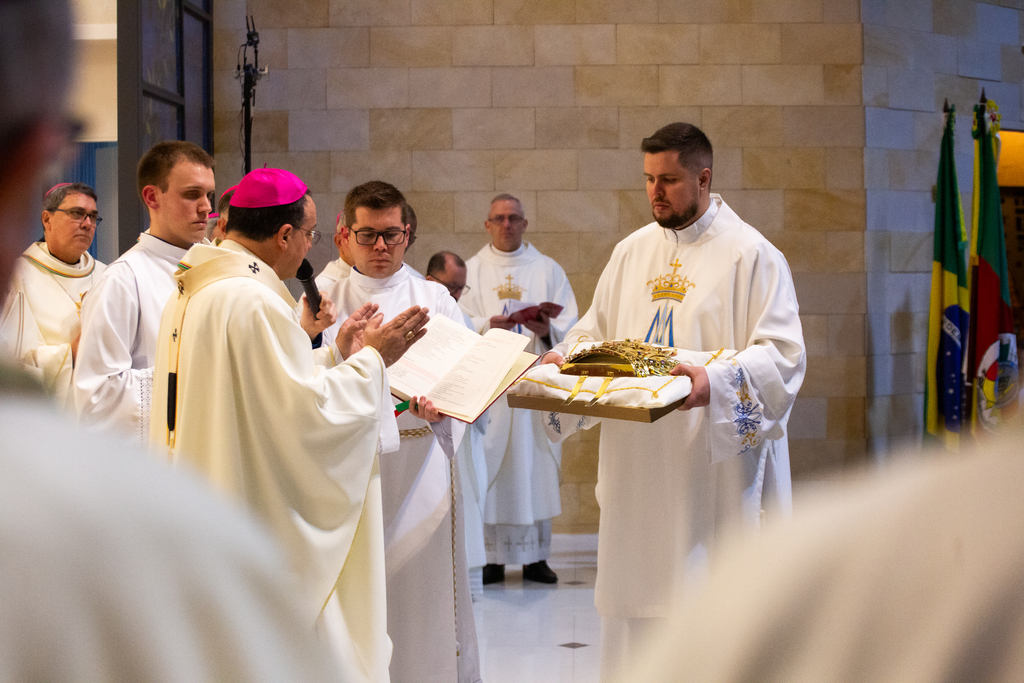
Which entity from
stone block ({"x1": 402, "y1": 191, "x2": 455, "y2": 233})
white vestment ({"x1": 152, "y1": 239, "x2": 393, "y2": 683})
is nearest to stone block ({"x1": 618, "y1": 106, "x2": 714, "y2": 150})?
stone block ({"x1": 402, "y1": 191, "x2": 455, "y2": 233})

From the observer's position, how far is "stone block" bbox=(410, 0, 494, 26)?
8.09m

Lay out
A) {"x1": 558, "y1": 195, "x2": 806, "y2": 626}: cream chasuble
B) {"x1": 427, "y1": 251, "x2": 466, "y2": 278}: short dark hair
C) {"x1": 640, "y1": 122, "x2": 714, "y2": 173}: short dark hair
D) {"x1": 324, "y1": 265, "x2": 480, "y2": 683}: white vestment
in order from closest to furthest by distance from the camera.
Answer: {"x1": 558, "y1": 195, "x2": 806, "y2": 626}: cream chasuble < {"x1": 640, "y1": 122, "x2": 714, "y2": 173}: short dark hair < {"x1": 324, "y1": 265, "x2": 480, "y2": 683}: white vestment < {"x1": 427, "y1": 251, "x2": 466, "y2": 278}: short dark hair

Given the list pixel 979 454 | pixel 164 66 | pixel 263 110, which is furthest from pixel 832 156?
pixel 979 454

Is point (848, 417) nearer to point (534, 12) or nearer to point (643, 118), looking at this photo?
point (643, 118)

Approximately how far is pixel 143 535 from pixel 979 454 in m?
0.45

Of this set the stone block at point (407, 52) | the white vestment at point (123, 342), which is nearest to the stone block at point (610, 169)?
the stone block at point (407, 52)

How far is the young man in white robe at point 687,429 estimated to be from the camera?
3.86 metres

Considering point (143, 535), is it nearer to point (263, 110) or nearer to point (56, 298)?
point (56, 298)

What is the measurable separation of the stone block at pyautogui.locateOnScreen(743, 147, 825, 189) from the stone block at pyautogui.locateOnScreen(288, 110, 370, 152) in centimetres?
309

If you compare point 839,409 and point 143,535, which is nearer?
point 143,535

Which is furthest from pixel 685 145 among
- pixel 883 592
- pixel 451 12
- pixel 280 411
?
pixel 451 12

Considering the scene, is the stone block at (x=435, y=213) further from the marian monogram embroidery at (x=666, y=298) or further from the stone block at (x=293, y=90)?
the marian monogram embroidery at (x=666, y=298)

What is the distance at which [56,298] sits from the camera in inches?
206

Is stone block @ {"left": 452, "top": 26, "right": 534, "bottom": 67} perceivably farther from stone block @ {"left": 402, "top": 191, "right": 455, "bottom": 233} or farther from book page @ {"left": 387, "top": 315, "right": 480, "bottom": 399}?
book page @ {"left": 387, "top": 315, "right": 480, "bottom": 399}
